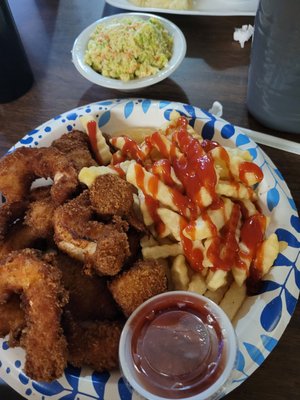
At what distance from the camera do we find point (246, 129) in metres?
1.63

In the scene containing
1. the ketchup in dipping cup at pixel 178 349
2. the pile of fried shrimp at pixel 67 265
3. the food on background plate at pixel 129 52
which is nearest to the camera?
the ketchup in dipping cup at pixel 178 349

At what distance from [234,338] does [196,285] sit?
0.23 m

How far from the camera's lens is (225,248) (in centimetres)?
115

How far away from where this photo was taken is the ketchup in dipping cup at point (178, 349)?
0.88 metres

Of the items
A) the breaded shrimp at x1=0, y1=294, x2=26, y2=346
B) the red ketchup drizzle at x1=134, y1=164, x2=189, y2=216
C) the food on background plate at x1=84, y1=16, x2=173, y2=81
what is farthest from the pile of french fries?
the food on background plate at x1=84, y1=16, x2=173, y2=81

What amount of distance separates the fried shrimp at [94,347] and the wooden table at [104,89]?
767mm

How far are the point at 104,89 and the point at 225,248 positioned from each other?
3.52ft

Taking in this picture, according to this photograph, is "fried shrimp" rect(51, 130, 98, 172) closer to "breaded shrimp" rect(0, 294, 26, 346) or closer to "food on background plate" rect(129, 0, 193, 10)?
"breaded shrimp" rect(0, 294, 26, 346)

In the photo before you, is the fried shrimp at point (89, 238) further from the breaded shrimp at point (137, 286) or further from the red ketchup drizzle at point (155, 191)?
the red ketchup drizzle at point (155, 191)

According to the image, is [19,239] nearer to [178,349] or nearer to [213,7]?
[178,349]

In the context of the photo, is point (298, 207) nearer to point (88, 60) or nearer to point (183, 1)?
point (88, 60)

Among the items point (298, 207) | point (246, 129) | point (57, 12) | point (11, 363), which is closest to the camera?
point (11, 363)

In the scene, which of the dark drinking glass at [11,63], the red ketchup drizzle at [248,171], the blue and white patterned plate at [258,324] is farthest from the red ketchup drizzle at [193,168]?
the dark drinking glass at [11,63]

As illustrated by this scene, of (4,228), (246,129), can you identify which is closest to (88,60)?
(246,129)
